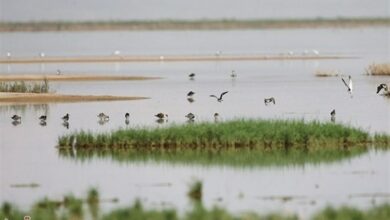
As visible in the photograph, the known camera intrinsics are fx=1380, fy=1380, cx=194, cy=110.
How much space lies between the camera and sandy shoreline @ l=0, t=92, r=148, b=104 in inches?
1960

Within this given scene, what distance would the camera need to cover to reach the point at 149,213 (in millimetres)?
19812

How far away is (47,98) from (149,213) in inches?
1226

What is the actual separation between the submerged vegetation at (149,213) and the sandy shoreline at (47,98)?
27.8m

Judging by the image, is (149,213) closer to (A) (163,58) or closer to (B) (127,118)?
(B) (127,118)

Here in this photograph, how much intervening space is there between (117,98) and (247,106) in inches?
242

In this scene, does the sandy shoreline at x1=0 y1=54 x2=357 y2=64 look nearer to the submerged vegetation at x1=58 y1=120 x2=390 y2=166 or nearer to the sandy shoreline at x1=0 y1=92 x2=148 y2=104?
the sandy shoreline at x1=0 y1=92 x2=148 y2=104

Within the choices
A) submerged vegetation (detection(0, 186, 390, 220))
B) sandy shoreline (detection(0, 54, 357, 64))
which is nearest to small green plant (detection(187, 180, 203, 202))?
submerged vegetation (detection(0, 186, 390, 220))

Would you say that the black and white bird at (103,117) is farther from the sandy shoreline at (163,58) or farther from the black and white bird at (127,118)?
the sandy shoreline at (163,58)

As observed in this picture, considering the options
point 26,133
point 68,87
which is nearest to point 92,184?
point 26,133

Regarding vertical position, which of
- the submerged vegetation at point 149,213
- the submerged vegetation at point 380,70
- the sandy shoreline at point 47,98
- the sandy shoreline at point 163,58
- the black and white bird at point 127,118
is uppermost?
the sandy shoreline at point 163,58

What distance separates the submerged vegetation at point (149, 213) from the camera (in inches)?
762

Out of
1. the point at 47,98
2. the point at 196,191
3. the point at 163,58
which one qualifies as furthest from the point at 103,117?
the point at 163,58

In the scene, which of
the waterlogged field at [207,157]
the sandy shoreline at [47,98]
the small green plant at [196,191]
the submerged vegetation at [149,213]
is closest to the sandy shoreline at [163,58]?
the sandy shoreline at [47,98]

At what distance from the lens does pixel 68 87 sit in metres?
61.1
